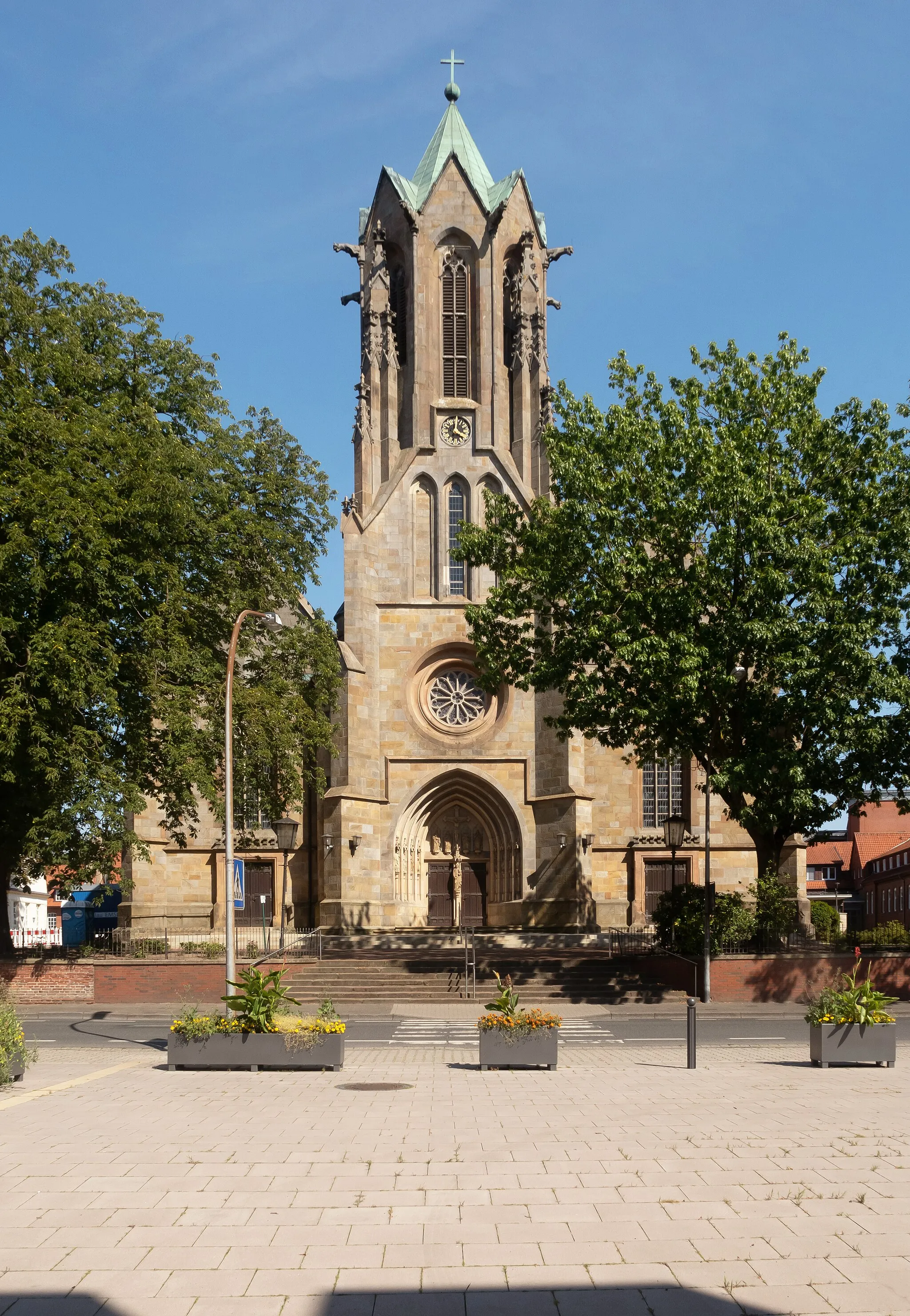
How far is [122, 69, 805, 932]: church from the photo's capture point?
40.1 m

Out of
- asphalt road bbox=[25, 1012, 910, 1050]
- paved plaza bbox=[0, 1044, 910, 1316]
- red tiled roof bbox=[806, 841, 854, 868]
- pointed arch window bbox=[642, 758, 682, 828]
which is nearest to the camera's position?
paved plaza bbox=[0, 1044, 910, 1316]

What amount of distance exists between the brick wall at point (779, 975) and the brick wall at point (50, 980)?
13948mm

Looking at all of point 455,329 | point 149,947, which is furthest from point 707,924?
point 455,329

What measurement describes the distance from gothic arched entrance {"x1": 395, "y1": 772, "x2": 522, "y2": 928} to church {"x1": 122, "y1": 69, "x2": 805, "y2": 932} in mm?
66

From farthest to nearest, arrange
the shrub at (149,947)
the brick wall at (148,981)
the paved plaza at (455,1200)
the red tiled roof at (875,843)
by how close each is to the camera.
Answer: the red tiled roof at (875,843) → the shrub at (149,947) → the brick wall at (148,981) → the paved plaza at (455,1200)

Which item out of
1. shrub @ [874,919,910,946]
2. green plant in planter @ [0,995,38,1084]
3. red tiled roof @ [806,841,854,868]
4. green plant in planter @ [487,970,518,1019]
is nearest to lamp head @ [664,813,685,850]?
shrub @ [874,919,910,946]

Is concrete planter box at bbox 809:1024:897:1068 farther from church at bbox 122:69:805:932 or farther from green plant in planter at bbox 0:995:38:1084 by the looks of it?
church at bbox 122:69:805:932

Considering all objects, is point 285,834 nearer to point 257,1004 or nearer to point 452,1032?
point 452,1032

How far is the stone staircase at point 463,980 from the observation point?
91.5ft

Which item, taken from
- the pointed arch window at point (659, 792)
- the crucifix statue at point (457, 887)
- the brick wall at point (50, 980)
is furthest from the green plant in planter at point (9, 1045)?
the pointed arch window at point (659, 792)

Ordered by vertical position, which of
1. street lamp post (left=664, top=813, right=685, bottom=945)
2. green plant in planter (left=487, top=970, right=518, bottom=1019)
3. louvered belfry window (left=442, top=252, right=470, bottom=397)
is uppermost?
louvered belfry window (left=442, top=252, right=470, bottom=397)

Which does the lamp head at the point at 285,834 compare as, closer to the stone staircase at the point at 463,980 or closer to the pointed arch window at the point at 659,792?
the stone staircase at the point at 463,980

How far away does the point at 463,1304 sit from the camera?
21.1ft

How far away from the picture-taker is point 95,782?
85.5ft
